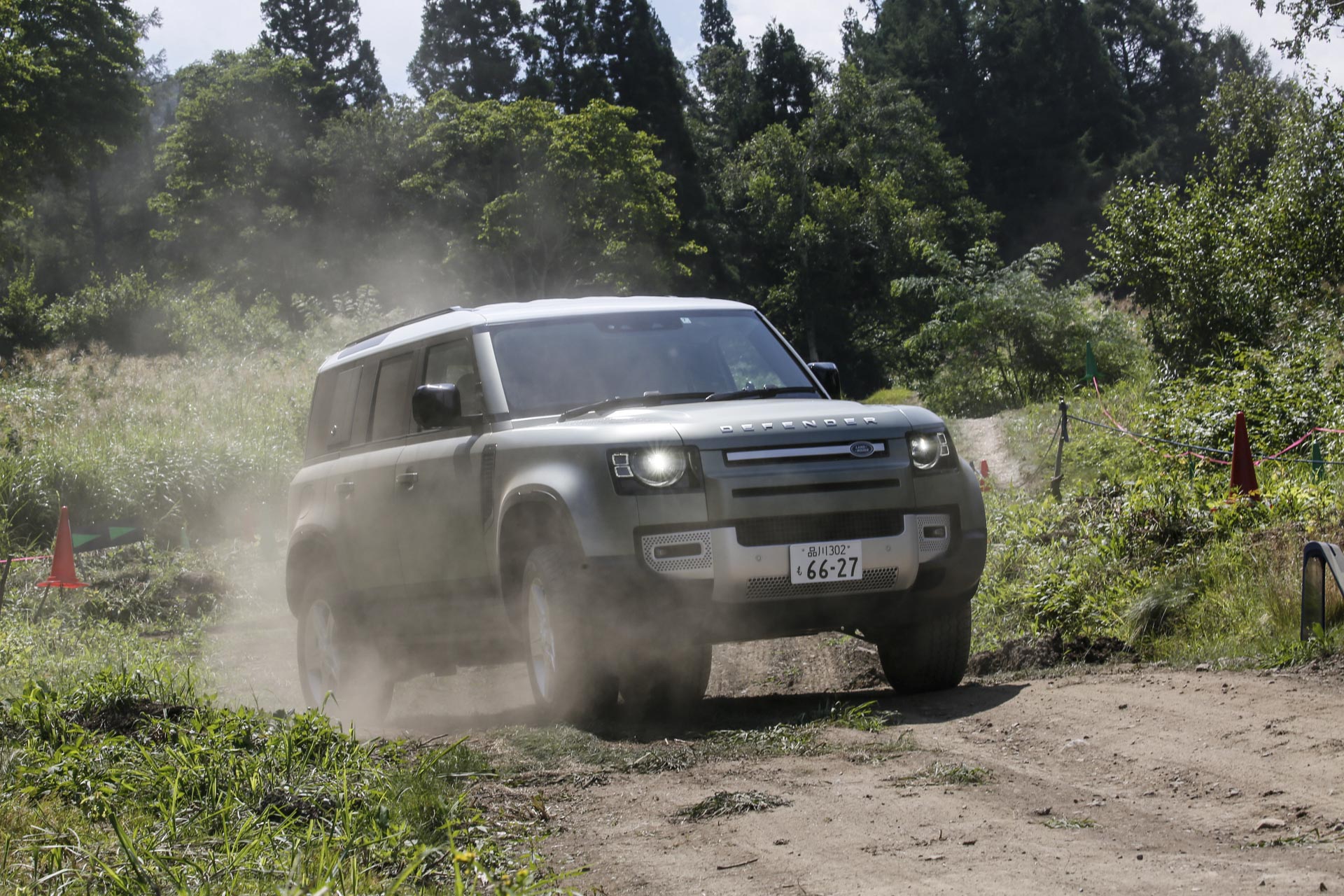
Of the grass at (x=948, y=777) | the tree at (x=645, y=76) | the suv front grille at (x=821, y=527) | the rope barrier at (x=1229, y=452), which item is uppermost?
the tree at (x=645, y=76)

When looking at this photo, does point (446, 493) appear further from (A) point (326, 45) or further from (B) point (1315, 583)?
(A) point (326, 45)

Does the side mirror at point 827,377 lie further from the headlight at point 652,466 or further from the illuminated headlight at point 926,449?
the headlight at point 652,466

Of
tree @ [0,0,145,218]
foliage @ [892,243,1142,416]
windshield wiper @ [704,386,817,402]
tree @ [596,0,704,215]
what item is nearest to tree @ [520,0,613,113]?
tree @ [596,0,704,215]

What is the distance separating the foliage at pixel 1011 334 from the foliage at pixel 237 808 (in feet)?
73.9

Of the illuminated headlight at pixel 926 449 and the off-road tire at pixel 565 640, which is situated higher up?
the illuminated headlight at pixel 926 449

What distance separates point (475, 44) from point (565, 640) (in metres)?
76.1

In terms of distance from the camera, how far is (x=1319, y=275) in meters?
18.1

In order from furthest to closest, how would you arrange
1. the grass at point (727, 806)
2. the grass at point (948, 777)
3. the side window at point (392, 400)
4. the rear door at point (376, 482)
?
the side window at point (392, 400) → the rear door at point (376, 482) → the grass at point (948, 777) → the grass at point (727, 806)

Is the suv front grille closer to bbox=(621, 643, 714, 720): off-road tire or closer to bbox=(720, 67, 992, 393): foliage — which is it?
bbox=(621, 643, 714, 720): off-road tire

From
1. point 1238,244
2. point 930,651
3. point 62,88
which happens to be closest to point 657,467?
point 930,651

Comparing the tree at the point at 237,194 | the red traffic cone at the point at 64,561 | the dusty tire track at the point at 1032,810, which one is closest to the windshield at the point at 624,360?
the dusty tire track at the point at 1032,810

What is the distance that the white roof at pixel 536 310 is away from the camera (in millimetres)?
7230

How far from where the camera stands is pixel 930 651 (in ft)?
22.4

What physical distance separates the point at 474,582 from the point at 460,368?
1.16m
